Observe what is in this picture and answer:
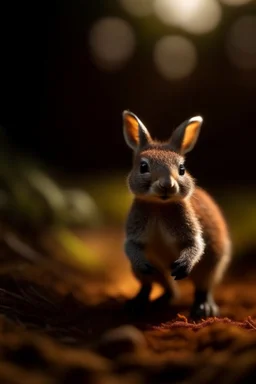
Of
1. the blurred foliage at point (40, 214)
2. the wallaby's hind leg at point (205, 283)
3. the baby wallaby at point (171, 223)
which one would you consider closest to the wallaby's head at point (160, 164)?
the baby wallaby at point (171, 223)

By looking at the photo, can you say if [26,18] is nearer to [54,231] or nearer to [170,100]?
[170,100]

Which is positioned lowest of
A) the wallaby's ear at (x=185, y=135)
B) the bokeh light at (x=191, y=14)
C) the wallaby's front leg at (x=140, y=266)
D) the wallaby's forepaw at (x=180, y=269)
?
the wallaby's forepaw at (x=180, y=269)

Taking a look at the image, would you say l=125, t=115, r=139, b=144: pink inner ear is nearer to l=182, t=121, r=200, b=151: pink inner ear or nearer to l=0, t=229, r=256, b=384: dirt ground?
l=182, t=121, r=200, b=151: pink inner ear

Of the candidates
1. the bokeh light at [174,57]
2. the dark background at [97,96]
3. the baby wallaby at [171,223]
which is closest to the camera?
the baby wallaby at [171,223]

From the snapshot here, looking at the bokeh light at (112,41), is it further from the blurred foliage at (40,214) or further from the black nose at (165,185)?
the black nose at (165,185)

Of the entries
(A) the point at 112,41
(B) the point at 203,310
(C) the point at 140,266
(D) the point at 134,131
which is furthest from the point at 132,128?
(A) the point at 112,41

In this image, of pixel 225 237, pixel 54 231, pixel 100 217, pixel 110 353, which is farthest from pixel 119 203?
pixel 110 353

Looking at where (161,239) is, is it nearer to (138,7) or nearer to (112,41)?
(138,7)
